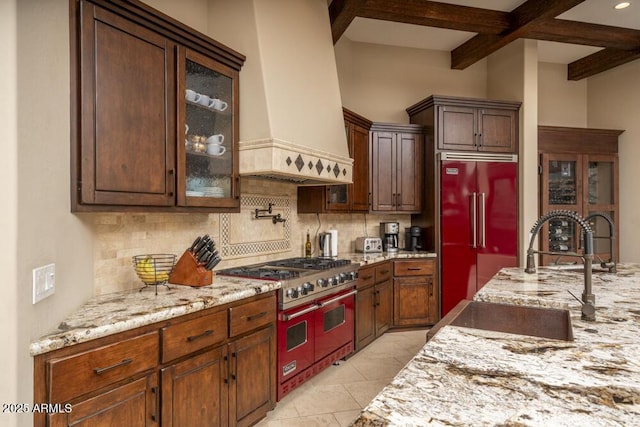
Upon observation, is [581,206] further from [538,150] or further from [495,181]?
[495,181]

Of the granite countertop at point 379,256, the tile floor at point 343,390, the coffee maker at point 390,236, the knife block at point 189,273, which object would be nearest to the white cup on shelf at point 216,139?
the knife block at point 189,273

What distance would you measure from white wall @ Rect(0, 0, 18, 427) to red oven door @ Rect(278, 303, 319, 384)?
5.13 feet

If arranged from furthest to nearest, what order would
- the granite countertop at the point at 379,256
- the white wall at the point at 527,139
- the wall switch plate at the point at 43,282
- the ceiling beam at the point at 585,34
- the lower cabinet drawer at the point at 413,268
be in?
1. the white wall at the point at 527,139
2. the lower cabinet drawer at the point at 413,268
3. the ceiling beam at the point at 585,34
4. the granite countertop at the point at 379,256
5. the wall switch plate at the point at 43,282

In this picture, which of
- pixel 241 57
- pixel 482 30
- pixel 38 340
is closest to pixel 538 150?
pixel 482 30

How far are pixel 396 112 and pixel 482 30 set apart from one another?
1361 mm

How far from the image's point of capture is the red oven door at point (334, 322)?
3.06 meters

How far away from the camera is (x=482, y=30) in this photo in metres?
4.08

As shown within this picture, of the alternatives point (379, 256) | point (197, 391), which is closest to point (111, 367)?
point (197, 391)

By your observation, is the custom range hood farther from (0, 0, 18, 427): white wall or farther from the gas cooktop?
(0, 0, 18, 427): white wall

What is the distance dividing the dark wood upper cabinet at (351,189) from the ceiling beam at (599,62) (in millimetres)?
3387

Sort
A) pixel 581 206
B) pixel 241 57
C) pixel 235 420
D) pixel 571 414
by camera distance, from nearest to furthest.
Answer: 1. pixel 571 414
2. pixel 235 420
3. pixel 241 57
4. pixel 581 206

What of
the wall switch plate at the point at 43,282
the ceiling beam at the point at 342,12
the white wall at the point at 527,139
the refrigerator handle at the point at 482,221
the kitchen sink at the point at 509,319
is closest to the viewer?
the wall switch plate at the point at 43,282

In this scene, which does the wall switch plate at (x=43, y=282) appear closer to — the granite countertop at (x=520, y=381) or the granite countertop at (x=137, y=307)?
the granite countertop at (x=137, y=307)

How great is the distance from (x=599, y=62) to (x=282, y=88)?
15.6 ft
